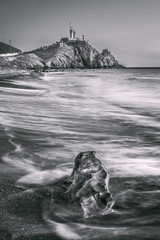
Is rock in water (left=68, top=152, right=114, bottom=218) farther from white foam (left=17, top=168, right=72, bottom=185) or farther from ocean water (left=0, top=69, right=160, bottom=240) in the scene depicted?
white foam (left=17, top=168, right=72, bottom=185)

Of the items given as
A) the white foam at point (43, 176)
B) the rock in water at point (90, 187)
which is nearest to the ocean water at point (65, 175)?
the white foam at point (43, 176)

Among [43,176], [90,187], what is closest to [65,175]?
[43,176]

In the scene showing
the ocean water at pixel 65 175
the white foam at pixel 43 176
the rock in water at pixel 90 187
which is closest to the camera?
the ocean water at pixel 65 175

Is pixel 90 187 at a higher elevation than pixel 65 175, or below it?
higher

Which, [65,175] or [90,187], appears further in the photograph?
[65,175]

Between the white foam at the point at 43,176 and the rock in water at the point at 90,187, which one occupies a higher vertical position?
the rock in water at the point at 90,187

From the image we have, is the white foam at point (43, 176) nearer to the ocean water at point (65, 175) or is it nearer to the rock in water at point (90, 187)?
the ocean water at point (65, 175)

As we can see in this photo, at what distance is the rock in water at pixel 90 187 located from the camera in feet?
10.7

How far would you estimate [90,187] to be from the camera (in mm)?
3361

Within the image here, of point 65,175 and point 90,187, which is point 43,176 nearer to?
point 65,175

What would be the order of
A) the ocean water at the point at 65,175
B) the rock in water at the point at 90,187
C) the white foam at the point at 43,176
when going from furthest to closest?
the white foam at the point at 43,176, the rock in water at the point at 90,187, the ocean water at the point at 65,175

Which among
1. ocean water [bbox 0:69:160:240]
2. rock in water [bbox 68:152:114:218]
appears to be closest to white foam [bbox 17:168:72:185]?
ocean water [bbox 0:69:160:240]

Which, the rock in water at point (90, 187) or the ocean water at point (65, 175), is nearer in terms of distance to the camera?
the ocean water at point (65, 175)

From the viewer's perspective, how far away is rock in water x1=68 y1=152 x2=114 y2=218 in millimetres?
3262
